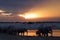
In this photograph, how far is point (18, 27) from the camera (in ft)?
4.91

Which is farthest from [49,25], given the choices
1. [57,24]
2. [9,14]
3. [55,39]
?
[9,14]

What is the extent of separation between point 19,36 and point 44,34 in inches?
17.5

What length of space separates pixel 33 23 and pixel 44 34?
273mm

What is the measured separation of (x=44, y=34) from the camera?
1.52 meters

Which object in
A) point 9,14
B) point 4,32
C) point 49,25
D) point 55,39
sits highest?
point 9,14

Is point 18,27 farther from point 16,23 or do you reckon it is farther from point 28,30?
point 28,30

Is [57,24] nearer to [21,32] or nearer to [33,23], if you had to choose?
[33,23]

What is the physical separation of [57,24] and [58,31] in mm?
116

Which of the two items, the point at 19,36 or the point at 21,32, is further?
the point at 19,36

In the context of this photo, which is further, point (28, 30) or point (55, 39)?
point (55, 39)

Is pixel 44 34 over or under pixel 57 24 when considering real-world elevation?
under

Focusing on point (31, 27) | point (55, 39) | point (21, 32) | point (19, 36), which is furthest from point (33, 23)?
point (55, 39)

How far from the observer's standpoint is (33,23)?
1.49 m

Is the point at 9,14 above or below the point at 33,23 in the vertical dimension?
above
